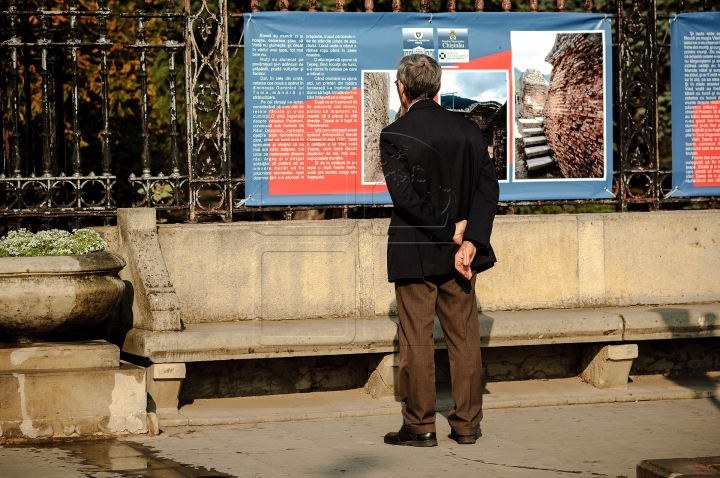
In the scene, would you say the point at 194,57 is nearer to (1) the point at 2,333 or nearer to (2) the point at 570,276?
(1) the point at 2,333

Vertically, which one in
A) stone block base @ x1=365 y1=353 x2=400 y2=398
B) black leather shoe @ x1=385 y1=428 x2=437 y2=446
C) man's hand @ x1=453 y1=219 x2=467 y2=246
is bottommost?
black leather shoe @ x1=385 y1=428 x2=437 y2=446

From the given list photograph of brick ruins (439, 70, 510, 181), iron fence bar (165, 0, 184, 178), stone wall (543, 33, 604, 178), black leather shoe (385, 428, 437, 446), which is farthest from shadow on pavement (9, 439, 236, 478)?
stone wall (543, 33, 604, 178)

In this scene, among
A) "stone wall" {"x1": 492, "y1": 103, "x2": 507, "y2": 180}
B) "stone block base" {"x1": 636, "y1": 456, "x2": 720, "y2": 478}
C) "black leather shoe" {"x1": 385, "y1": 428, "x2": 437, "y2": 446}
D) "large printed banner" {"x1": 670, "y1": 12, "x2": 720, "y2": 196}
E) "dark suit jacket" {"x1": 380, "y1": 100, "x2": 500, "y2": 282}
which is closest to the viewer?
"stone block base" {"x1": 636, "y1": 456, "x2": 720, "y2": 478}

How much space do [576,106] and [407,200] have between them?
2914 millimetres

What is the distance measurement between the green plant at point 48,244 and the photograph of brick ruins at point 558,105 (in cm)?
324

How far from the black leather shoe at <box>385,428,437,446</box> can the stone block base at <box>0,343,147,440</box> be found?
1.53 m

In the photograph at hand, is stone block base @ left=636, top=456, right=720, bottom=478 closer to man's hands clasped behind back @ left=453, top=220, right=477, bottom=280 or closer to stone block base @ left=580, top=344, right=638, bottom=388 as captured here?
man's hands clasped behind back @ left=453, top=220, right=477, bottom=280

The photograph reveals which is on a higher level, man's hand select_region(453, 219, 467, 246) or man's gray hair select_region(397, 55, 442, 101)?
man's gray hair select_region(397, 55, 442, 101)

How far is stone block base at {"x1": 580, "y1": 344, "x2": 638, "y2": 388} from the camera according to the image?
7121mm

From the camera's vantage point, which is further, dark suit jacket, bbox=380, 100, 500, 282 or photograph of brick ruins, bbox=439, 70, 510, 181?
photograph of brick ruins, bbox=439, 70, 510, 181

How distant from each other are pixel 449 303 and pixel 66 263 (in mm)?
2333

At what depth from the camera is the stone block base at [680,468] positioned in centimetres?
434

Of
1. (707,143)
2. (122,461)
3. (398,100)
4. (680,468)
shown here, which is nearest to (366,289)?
(398,100)

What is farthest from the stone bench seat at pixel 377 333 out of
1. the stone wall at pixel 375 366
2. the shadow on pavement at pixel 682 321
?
the stone wall at pixel 375 366
